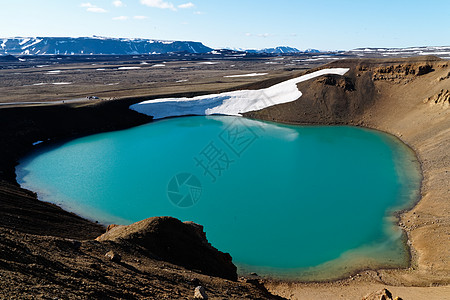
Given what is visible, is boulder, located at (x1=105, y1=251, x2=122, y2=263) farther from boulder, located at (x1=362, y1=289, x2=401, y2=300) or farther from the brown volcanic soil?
boulder, located at (x1=362, y1=289, x2=401, y2=300)

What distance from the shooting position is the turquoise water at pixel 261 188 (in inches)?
766

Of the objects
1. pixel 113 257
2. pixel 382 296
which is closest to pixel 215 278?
pixel 113 257

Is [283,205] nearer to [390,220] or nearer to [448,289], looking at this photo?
[390,220]

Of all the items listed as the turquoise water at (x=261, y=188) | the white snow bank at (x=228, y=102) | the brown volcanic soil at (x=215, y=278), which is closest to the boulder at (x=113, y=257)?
the brown volcanic soil at (x=215, y=278)

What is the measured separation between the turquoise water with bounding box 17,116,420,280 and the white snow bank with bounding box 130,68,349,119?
40.7 feet

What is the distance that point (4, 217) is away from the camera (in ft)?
54.0

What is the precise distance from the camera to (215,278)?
12547 millimetres

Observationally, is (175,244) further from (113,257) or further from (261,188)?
(261,188)

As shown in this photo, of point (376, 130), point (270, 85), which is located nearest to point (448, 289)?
point (376, 130)
